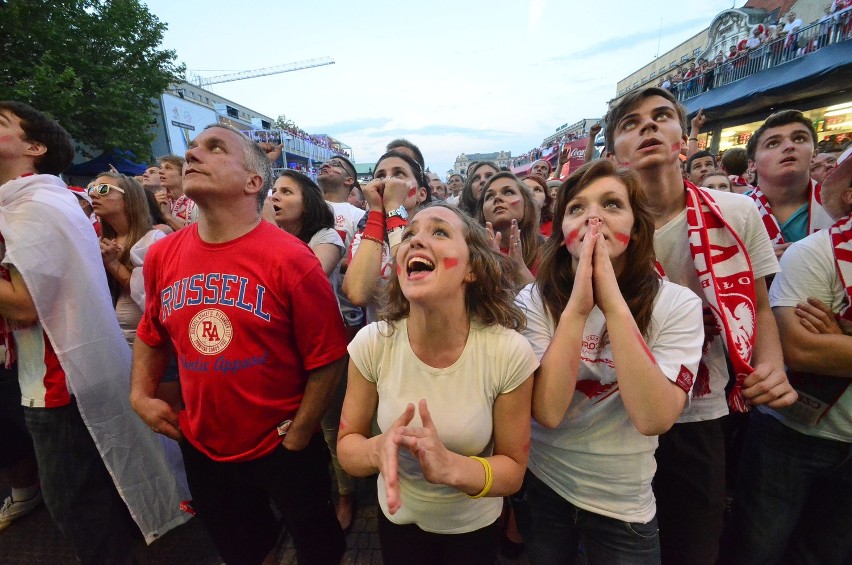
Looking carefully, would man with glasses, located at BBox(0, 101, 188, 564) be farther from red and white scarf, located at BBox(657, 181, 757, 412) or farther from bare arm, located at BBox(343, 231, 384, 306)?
red and white scarf, located at BBox(657, 181, 757, 412)

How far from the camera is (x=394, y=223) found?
90.5 inches

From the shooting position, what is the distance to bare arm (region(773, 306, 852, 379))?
156 centimetres

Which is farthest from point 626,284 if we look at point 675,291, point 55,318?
point 55,318

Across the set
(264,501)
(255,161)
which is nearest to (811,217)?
(255,161)

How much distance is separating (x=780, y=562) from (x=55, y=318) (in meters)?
4.19

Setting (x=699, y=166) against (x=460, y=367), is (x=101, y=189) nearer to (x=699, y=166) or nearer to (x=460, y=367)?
(x=460, y=367)

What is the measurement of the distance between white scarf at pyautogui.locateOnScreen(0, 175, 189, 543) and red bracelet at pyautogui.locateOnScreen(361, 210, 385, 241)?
→ 5.05ft

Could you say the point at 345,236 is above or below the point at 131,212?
below

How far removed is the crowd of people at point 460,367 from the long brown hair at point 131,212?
1.47 ft

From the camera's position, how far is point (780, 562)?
2.10m

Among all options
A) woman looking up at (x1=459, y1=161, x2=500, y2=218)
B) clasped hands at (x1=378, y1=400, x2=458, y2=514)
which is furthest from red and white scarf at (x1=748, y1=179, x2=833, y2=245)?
clasped hands at (x1=378, y1=400, x2=458, y2=514)

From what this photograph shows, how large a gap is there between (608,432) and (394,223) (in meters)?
1.56

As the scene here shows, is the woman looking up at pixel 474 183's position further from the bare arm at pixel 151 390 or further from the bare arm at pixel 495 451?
the bare arm at pixel 151 390

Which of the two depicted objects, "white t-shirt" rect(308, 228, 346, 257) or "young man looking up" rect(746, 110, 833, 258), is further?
"white t-shirt" rect(308, 228, 346, 257)
